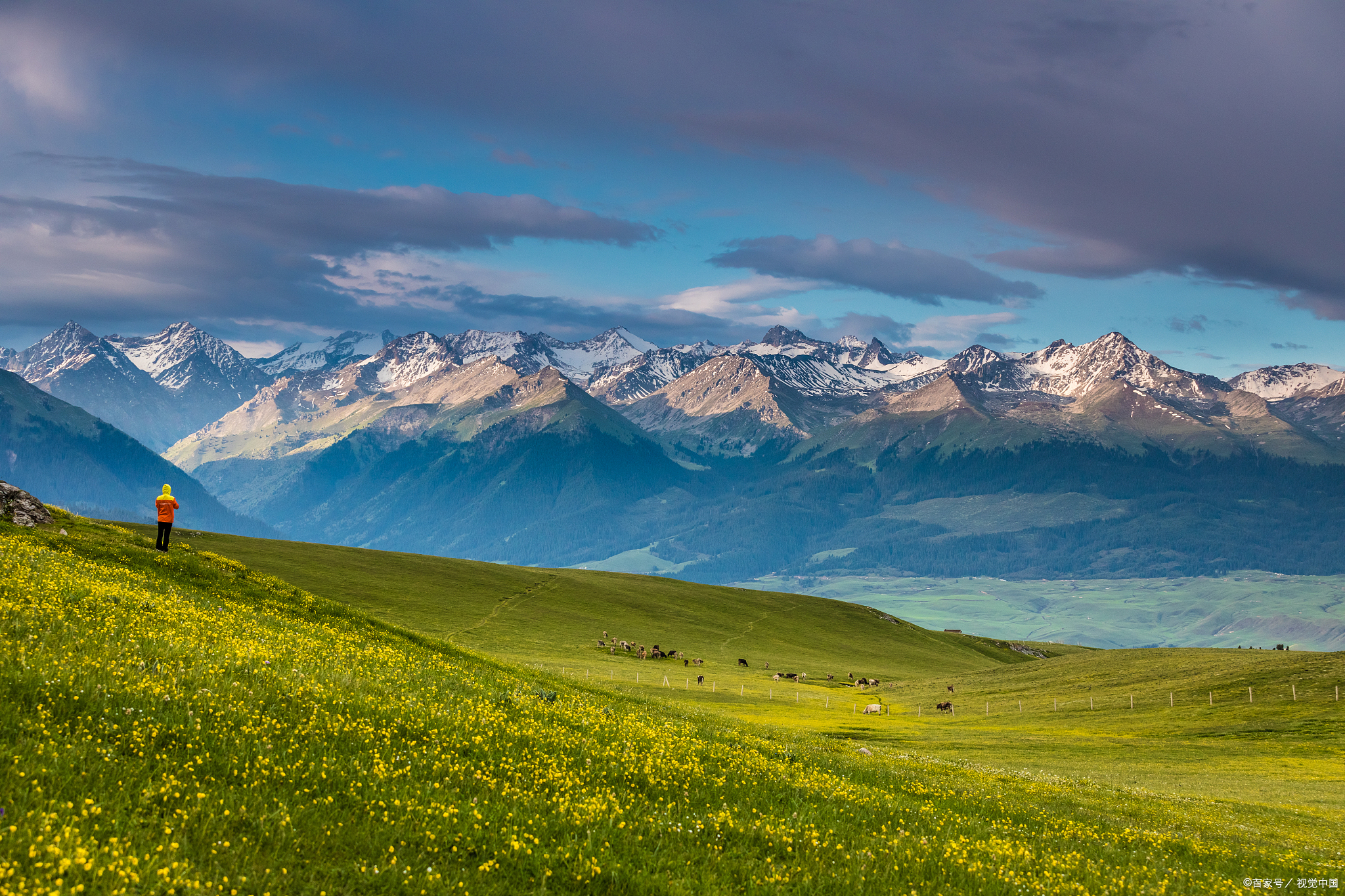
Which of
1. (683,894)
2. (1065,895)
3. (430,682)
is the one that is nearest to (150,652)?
(430,682)

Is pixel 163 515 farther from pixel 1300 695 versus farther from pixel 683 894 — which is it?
pixel 1300 695

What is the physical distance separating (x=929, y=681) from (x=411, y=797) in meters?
121

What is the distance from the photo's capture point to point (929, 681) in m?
123

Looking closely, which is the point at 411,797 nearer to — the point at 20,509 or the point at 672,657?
the point at 20,509

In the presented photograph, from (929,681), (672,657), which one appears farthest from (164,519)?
(929,681)

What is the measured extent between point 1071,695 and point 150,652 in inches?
4163

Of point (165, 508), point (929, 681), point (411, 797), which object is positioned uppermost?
point (165, 508)

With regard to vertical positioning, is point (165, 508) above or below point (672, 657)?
above

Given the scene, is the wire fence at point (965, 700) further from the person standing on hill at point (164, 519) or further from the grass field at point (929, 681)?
the person standing on hill at point (164, 519)

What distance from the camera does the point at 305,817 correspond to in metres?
12.9

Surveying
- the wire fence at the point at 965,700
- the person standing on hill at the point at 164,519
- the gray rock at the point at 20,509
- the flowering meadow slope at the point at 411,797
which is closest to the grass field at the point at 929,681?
the wire fence at the point at 965,700

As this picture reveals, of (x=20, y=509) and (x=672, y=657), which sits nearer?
(x=20, y=509)

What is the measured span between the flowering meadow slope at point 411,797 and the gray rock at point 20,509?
55.3 feet

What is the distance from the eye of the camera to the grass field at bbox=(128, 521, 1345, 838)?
189 ft
